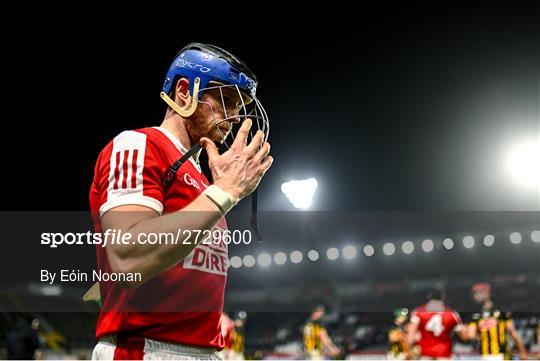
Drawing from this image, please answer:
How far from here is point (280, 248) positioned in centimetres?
3419

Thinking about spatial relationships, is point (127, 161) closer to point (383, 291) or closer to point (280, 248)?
point (280, 248)

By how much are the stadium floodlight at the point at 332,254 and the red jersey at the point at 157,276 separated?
32531mm

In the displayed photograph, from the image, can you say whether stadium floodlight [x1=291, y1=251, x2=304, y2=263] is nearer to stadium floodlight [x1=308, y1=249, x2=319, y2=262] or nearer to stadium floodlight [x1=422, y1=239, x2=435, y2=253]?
stadium floodlight [x1=308, y1=249, x2=319, y2=262]

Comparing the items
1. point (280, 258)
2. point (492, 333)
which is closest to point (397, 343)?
point (492, 333)

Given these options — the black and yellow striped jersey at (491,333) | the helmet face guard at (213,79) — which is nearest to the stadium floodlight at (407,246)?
the black and yellow striped jersey at (491,333)

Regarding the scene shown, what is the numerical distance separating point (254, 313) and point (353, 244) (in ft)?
23.6

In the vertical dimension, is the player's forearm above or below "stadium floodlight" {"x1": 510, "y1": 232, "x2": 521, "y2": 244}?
below

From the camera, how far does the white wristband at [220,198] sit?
88.7 inches

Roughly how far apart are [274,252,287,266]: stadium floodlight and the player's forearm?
33.8 m

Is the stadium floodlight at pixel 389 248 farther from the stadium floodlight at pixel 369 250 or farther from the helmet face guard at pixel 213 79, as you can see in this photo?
the helmet face guard at pixel 213 79

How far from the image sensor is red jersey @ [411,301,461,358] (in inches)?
507

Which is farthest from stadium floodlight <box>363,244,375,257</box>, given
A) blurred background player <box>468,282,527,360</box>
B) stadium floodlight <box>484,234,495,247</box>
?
blurred background player <box>468,282,527,360</box>

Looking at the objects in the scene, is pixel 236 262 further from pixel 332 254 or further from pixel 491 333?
pixel 491 333

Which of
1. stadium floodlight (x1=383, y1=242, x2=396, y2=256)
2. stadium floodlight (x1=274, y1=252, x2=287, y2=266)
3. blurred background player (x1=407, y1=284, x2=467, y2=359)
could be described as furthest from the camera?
stadium floodlight (x1=274, y1=252, x2=287, y2=266)
